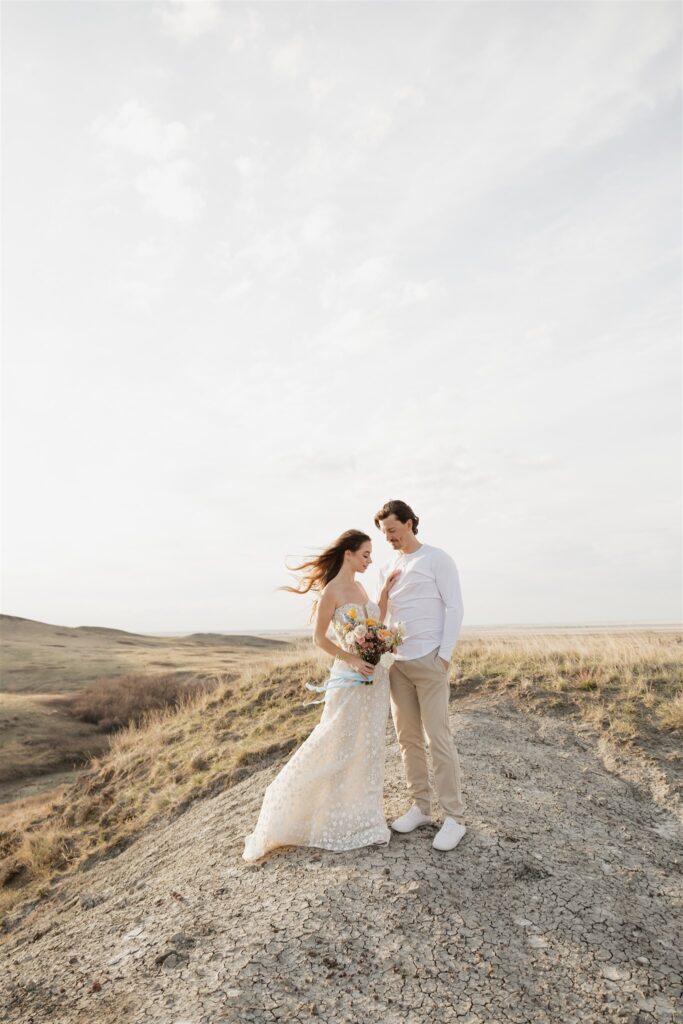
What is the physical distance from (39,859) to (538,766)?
8192 mm

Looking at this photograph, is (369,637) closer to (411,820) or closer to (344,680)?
(344,680)

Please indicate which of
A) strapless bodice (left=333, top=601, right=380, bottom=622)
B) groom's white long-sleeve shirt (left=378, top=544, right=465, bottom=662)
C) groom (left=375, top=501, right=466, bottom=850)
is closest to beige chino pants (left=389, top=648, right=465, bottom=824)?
groom (left=375, top=501, right=466, bottom=850)

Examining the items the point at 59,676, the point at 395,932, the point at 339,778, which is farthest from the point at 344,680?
the point at 59,676

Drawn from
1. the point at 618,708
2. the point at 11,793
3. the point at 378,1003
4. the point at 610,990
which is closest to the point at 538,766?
the point at 618,708

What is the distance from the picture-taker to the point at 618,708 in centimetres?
1241

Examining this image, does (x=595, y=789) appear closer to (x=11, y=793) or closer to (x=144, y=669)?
(x=11, y=793)

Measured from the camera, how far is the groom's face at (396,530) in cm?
702

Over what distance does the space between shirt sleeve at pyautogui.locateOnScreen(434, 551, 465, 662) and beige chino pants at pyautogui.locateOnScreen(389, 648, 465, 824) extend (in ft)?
0.52

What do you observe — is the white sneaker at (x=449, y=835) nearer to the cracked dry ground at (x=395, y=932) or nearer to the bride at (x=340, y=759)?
the cracked dry ground at (x=395, y=932)

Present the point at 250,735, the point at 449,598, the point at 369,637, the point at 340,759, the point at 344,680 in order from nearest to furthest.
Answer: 1. the point at 369,637
2. the point at 449,598
3. the point at 340,759
4. the point at 344,680
5. the point at 250,735

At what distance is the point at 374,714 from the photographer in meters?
7.11

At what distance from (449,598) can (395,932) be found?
3.03 metres

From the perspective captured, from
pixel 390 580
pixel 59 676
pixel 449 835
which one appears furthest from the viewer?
pixel 59 676

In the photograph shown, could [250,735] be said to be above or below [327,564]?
below
